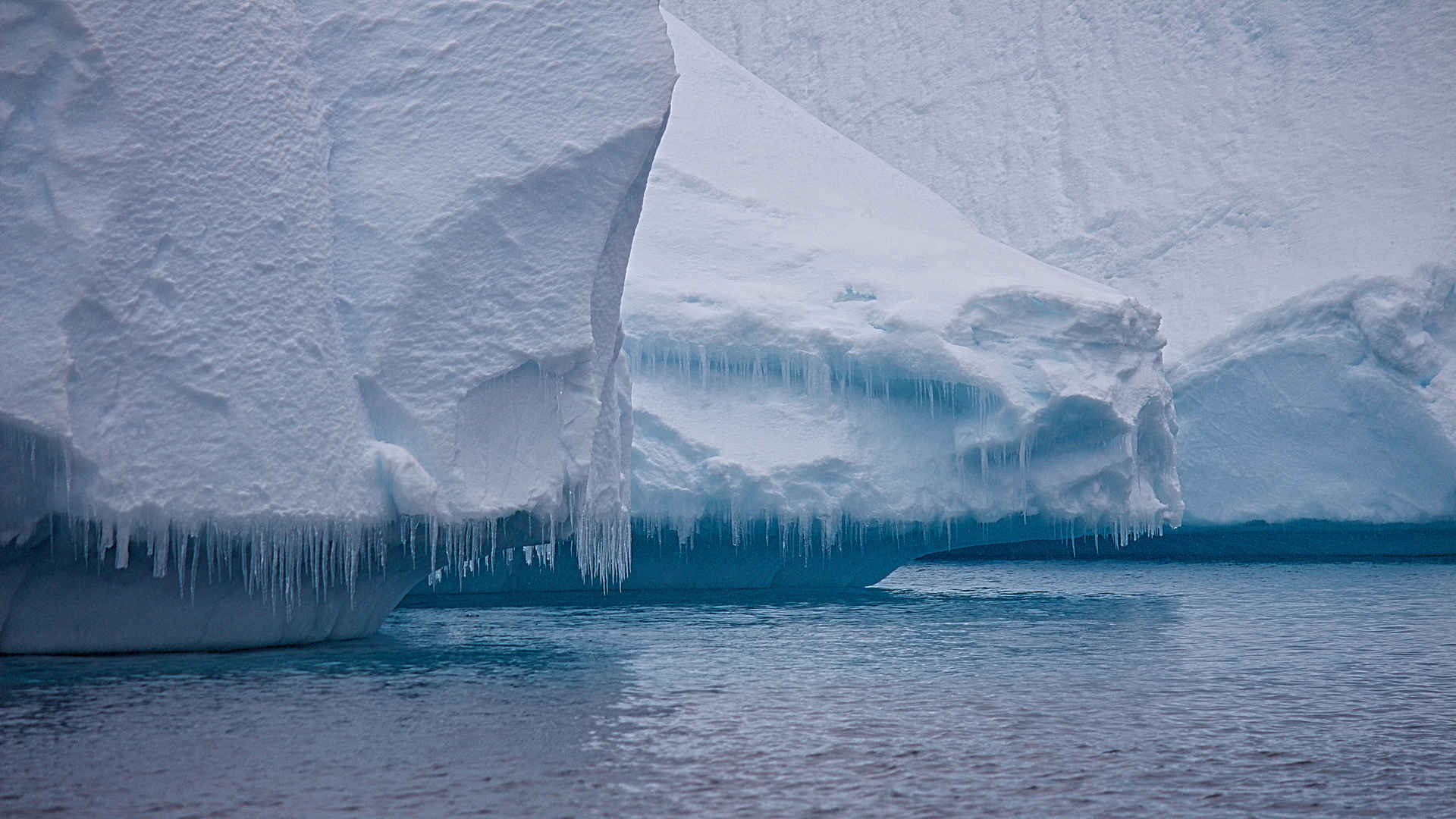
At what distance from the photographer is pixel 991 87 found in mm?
26594

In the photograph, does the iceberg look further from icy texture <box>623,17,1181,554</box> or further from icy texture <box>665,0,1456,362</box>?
icy texture <box>665,0,1456,362</box>

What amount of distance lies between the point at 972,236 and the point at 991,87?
10.7 metres

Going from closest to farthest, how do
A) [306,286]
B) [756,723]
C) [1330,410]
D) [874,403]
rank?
[756,723] < [306,286] < [874,403] < [1330,410]

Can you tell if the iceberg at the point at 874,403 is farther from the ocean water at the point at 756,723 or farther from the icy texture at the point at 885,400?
the ocean water at the point at 756,723

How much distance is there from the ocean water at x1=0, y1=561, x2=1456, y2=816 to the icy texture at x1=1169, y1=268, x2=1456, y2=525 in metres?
8.59

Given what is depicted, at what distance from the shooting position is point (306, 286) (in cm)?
787

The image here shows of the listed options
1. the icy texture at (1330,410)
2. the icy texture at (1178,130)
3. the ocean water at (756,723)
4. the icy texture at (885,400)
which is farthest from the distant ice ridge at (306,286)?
the icy texture at (1178,130)

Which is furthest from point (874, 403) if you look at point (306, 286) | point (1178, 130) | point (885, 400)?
point (1178, 130)

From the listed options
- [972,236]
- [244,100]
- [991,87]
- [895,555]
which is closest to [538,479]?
[244,100]

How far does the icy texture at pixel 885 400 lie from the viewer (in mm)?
13320

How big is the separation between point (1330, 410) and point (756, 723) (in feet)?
50.4

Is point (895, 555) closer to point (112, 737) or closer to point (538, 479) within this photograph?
point (538, 479)

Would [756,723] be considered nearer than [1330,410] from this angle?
Result: Yes

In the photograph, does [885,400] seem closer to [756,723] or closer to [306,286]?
[306,286]
